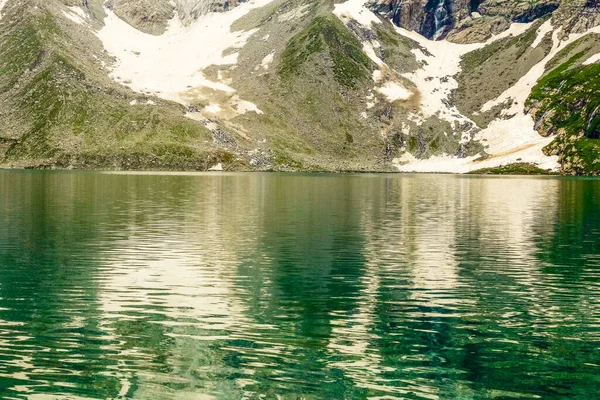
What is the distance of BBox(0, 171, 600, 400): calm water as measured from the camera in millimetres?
25609

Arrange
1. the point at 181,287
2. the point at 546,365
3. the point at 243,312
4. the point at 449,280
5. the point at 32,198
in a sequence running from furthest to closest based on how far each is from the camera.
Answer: the point at 32,198, the point at 449,280, the point at 181,287, the point at 243,312, the point at 546,365

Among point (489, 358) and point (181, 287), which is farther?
point (181, 287)

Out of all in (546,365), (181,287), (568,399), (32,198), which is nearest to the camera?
(568,399)

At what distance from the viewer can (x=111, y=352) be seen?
28844 millimetres

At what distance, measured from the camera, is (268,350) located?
2941 cm

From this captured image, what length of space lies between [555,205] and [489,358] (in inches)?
3721

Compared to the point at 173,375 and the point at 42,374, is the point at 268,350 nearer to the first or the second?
the point at 173,375

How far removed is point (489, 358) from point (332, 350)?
6.55 metres

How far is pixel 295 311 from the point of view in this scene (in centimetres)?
3709

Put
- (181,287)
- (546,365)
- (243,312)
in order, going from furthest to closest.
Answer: (181,287), (243,312), (546,365)

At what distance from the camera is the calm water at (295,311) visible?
25609 mm

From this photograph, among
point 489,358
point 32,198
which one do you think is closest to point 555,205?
point 32,198

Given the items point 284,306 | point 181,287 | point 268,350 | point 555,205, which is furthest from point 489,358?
point 555,205

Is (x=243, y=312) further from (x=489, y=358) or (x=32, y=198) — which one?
(x=32, y=198)
